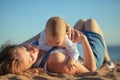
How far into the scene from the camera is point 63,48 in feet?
16.8

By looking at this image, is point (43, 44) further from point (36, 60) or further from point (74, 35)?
point (74, 35)

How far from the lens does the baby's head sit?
183 inches

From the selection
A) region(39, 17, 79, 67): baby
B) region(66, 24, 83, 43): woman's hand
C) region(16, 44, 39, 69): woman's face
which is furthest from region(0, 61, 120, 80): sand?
region(66, 24, 83, 43): woman's hand

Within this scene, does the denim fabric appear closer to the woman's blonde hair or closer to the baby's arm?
the baby's arm

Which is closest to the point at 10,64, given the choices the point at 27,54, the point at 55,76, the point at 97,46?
the point at 27,54

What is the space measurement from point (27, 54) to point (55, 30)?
58 centimetres

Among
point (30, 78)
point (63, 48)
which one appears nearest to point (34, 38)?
point (63, 48)

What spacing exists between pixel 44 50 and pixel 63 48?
1.21 feet

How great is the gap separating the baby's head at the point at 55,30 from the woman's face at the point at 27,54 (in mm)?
333

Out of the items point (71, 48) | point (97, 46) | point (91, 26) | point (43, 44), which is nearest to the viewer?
point (71, 48)

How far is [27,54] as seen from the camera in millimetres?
4914

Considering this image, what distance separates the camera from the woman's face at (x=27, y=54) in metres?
4.90

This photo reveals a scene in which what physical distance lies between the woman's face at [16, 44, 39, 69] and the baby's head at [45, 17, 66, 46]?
333 mm

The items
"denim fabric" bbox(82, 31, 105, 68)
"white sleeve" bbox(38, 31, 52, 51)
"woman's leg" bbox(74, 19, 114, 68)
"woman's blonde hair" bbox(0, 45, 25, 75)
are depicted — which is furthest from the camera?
"woman's leg" bbox(74, 19, 114, 68)
